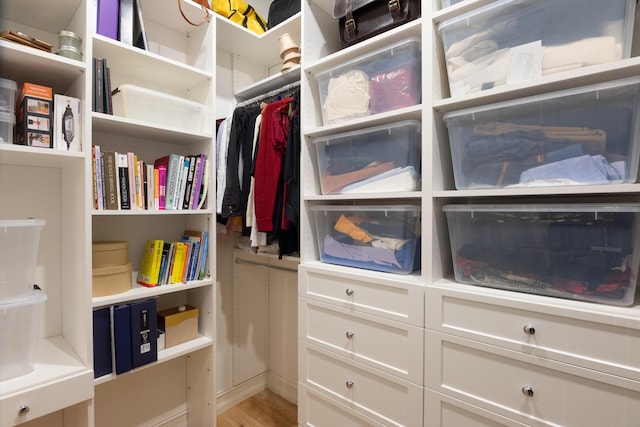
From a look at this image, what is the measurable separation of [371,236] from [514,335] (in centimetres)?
58

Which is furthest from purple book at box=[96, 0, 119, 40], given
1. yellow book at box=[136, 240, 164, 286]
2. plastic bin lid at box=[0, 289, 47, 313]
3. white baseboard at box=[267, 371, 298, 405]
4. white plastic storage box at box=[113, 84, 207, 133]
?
white baseboard at box=[267, 371, 298, 405]

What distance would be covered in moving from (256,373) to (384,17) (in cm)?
223

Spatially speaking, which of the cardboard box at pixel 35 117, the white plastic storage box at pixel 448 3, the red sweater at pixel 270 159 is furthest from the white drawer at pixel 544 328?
→ the cardboard box at pixel 35 117

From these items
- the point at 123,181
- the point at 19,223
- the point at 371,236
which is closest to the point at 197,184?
the point at 123,181

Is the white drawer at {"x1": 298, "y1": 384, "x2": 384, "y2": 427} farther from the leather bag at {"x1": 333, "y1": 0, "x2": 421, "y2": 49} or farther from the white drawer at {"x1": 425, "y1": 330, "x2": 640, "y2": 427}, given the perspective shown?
the leather bag at {"x1": 333, "y1": 0, "x2": 421, "y2": 49}

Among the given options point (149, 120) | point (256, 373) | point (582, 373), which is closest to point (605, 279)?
point (582, 373)

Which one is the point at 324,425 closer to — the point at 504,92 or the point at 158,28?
the point at 504,92

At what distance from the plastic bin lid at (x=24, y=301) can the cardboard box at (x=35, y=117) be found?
1.79 feet

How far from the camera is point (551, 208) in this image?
0.95m

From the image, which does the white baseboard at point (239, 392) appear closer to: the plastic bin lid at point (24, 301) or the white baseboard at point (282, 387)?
the white baseboard at point (282, 387)

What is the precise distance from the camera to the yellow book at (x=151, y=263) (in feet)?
5.26

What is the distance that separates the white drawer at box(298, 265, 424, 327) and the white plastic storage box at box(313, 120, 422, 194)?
345 mm

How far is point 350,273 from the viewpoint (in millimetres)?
1342

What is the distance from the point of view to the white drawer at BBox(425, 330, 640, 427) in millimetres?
840
